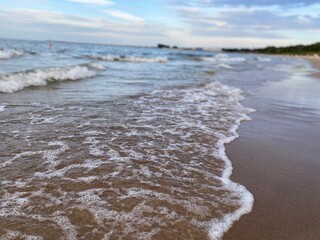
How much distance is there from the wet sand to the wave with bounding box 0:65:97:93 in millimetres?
7042

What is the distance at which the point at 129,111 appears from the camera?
306 inches

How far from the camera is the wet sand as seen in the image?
312 cm

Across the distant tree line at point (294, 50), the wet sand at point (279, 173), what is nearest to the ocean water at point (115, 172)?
the wet sand at point (279, 173)

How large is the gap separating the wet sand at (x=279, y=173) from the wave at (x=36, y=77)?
7.04 metres

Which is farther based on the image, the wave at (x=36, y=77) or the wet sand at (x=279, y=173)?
the wave at (x=36, y=77)

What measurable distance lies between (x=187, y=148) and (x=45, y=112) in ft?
11.6

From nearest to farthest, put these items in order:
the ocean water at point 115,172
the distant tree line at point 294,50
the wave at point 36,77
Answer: the ocean water at point 115,172, the wave at point 36,77, the distant tree line at point 294,50

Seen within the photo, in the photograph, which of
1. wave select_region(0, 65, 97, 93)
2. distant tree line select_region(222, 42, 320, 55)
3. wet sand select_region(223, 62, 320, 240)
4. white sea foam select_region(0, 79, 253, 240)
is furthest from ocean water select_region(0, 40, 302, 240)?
distant tree line select_region(222, 42, 320, 55)

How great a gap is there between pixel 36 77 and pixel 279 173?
9.90 meters

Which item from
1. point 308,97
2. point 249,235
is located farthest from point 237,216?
point 308,97

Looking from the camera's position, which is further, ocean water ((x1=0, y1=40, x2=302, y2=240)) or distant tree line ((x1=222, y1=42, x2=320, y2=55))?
distant tree line ((x1=222, y1=42, x2=320, y2=55))

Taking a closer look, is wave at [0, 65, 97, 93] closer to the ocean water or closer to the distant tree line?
the ocean water

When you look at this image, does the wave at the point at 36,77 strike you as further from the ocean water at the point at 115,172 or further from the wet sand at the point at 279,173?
the wet sand at the point at 279,173

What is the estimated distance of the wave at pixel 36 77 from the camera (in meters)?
10.0
